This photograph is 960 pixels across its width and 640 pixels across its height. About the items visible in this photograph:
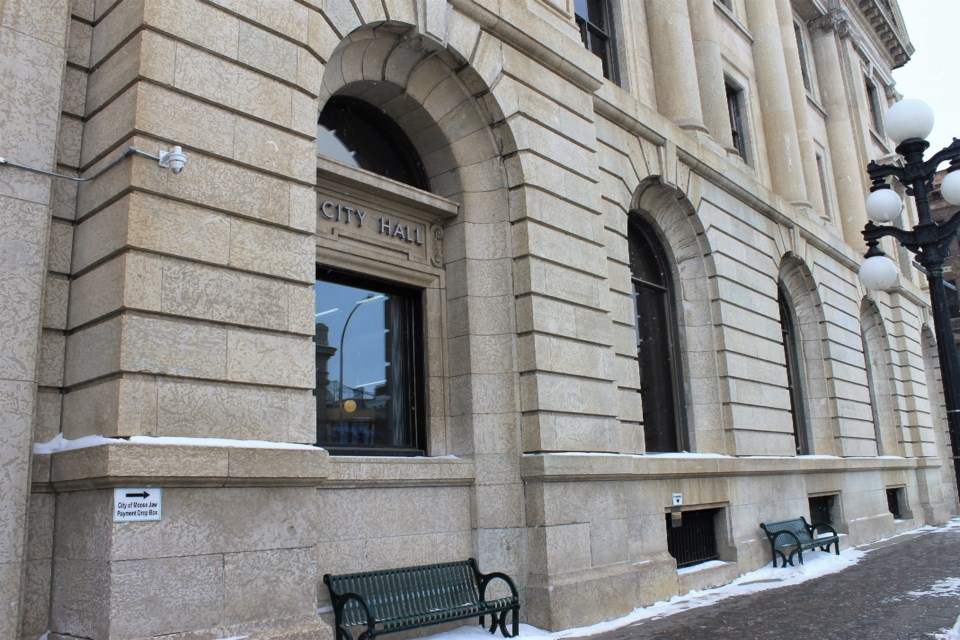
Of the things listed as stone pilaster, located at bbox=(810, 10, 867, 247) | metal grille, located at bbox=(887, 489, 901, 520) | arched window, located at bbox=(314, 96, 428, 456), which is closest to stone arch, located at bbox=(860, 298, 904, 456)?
metal grille, located at bbox=(887, 489, 901, 520)

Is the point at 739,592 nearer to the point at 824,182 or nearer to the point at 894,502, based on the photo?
the point at 894,502

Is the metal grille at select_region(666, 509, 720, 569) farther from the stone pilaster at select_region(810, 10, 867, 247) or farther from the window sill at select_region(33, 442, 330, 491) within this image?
the stone pilaster at select_region(810, 10, 867, 247)

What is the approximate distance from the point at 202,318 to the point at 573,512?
18.4 feet

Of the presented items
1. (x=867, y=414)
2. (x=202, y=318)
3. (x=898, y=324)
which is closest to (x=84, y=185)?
(x=202, y=318)

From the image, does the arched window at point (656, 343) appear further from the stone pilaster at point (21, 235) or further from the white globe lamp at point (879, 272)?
the stone pilaster at point (21, 235)

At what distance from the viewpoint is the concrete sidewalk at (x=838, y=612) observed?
985 centimetres

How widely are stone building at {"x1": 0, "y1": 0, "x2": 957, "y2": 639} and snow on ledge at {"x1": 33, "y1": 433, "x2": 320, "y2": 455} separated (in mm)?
48

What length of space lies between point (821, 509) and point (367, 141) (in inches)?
587

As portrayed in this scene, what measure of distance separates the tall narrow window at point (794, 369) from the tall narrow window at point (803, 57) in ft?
32.1

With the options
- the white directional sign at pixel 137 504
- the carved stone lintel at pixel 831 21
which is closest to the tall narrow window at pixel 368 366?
the white directional sign at pixel 137 504

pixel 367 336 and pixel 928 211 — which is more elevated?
pixel 928 211

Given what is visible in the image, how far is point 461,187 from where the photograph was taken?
1169cm

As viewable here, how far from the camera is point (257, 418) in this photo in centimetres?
767

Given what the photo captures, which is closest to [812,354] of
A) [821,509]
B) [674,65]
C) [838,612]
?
[821,509]
